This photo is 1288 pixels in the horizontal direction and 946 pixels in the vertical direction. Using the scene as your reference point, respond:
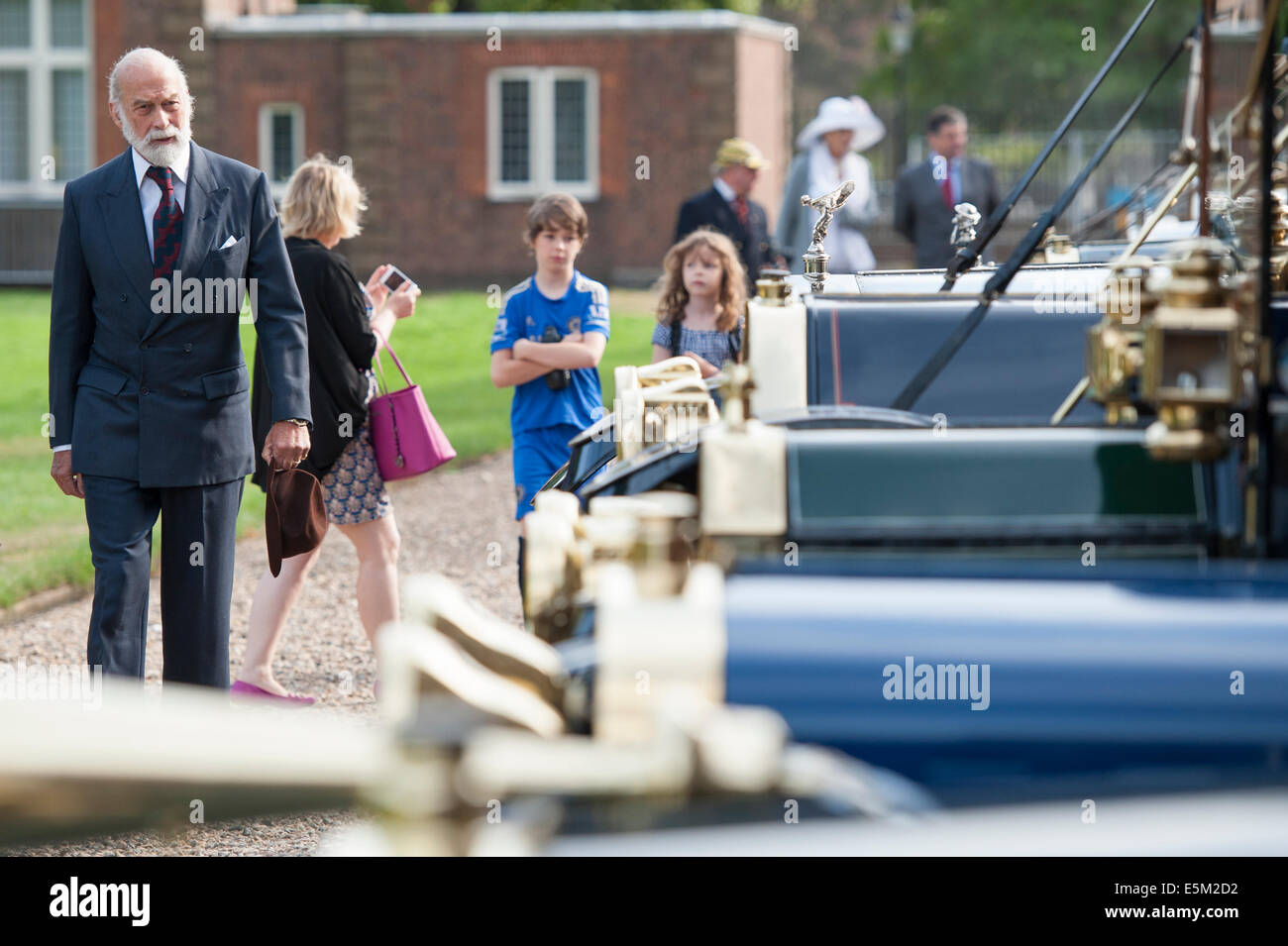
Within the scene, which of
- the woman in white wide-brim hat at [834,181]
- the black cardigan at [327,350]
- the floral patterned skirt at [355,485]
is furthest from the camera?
the woman in white wide-brim hat at [834,181]

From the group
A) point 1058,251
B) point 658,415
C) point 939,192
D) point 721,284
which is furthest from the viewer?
point 939,192

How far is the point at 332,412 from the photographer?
18.5 ft

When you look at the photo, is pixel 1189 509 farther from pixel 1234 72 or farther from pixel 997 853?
pixel 1234 72

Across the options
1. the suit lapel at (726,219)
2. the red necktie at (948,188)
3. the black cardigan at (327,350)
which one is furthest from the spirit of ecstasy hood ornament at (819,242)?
the red necktie at (948,188)

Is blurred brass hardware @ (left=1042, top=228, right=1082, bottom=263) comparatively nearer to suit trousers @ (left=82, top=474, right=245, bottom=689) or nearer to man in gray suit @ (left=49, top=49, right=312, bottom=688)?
man in gray suit @ (left=49, top=49, right=312, bottom=688)

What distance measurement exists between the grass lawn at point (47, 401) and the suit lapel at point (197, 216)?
3.65 metres

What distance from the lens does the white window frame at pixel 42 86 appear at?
2802 cm

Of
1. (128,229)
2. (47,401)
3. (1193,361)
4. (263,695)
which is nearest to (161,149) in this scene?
(128,229)

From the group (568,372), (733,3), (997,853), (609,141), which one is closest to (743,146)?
(568,372)

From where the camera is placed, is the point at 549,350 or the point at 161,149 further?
the point at 549,350

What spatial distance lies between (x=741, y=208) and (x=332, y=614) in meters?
4.13

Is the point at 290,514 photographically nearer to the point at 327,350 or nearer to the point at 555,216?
the point at 327,350

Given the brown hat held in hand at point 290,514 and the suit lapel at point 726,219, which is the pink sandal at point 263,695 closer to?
the brown hat held in hand at point 290,514

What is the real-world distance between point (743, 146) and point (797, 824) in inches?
352
